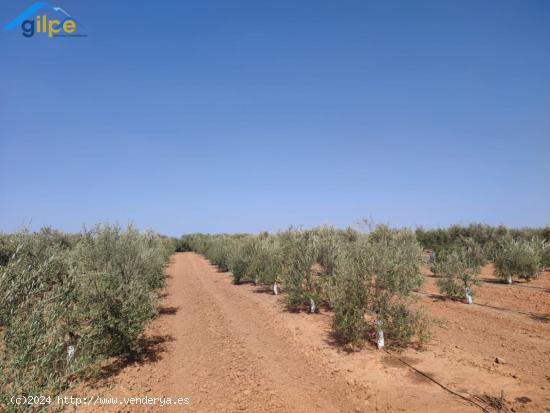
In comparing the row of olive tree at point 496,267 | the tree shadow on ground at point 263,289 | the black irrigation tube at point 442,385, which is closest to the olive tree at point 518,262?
the row of olive tree at point 496,267

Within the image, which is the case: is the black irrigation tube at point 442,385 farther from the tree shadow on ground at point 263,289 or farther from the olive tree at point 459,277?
the tree shadow on ground at point 263,289

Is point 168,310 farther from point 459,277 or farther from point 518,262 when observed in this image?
point 518,262

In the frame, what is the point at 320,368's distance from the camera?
787 cm

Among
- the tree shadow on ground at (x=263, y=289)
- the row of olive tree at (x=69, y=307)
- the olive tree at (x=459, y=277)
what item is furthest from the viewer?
the tree shadow on ground at (x=263, y=289)

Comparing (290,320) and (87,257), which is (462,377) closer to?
(290,320)

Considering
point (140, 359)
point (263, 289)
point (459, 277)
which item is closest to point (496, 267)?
point (459, 277)

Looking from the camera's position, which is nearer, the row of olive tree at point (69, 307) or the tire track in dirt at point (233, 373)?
the row of olive tree at point (69, 307)

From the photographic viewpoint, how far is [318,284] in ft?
44.5

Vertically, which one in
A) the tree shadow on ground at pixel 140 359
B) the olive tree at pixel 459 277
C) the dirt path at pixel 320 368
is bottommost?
the dirt path at pixel 320 368

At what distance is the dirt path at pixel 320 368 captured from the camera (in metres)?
6.25

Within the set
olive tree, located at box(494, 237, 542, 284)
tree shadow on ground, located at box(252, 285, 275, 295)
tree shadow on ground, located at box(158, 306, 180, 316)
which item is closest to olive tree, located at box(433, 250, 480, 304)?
olive tree, located at box(494, 237, 542, 284)

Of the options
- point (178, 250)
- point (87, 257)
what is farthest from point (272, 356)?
point (178, 250)

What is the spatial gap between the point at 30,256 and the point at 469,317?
1534cm

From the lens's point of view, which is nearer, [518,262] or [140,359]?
→ [140,359]
